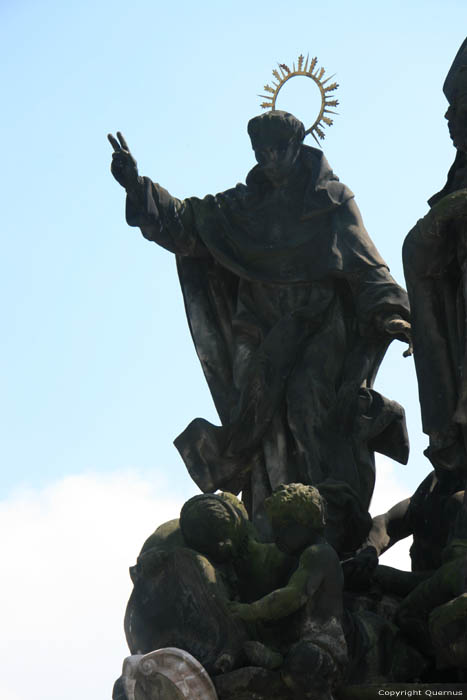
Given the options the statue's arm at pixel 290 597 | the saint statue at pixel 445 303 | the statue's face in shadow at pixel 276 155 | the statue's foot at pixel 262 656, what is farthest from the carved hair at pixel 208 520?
the statue's face in shadow at pixel 276 155

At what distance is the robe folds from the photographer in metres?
10.2

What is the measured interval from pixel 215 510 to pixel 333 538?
1172 mm

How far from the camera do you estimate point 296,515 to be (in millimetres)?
8664

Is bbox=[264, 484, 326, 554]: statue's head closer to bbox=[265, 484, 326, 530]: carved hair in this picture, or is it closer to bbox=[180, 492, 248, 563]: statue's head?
bbox=[265, 484, 326, 530]: carved hair

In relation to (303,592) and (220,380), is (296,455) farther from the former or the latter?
(303,592)

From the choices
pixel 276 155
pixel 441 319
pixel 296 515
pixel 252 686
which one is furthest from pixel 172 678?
pixel 276 155

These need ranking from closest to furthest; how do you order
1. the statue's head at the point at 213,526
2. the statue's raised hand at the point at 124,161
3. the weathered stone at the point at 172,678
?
the weathered stone at the point at 172,678
the statue's head at the point at 213,526
the statue's raised hand at the point at 124,161

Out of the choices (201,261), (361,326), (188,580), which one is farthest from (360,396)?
(188,580)

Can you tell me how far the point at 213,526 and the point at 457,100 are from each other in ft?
8.64

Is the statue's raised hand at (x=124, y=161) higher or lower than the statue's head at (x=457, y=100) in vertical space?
higher

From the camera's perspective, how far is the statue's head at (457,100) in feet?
30.9

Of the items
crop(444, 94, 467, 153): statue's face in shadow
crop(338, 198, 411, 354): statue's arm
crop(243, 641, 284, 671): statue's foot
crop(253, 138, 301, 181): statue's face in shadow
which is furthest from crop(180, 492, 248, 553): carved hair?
crop(253, 138, 301, 181): statue's face in shadow

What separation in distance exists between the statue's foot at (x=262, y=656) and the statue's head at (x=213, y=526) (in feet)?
1.87

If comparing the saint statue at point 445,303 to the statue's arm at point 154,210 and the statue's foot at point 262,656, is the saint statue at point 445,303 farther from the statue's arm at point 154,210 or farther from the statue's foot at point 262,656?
the statue's arm at point 154,210
